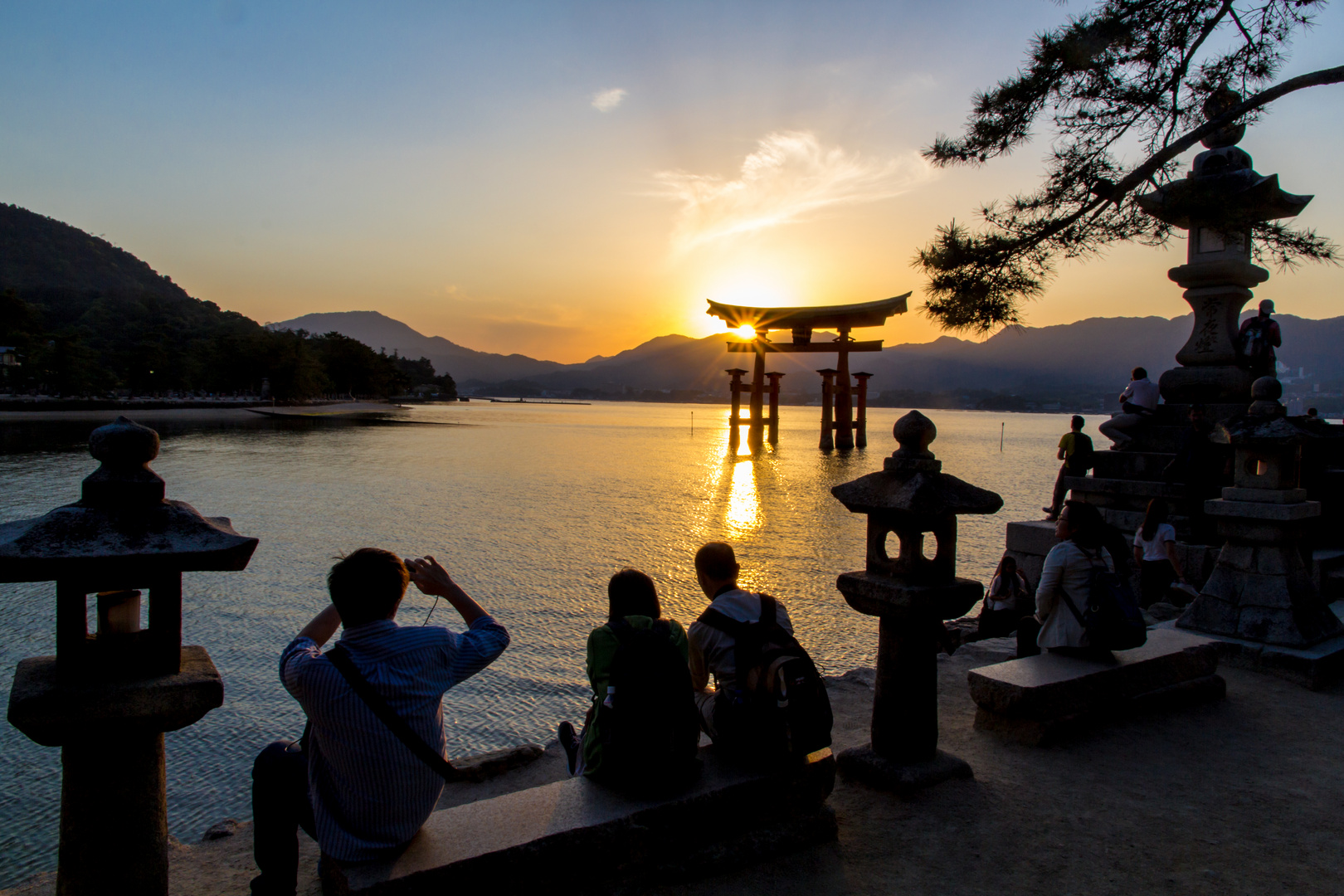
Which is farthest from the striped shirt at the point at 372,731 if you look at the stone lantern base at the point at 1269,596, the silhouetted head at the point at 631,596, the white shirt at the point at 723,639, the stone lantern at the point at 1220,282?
the stone lantern at the point at 1220,282

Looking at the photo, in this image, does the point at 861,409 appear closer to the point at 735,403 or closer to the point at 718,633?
the point at 735,403

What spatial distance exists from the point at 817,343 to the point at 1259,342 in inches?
980

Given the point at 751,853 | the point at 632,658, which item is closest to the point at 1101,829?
the point at 751,853

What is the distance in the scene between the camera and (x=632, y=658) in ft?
7.93

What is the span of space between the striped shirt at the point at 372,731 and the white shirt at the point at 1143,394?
8154 mm

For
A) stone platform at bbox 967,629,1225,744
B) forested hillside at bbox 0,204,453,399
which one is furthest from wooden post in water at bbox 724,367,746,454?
forested hillside at bbox 0,204,453,399

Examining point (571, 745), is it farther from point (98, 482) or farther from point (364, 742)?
point (98, 482)

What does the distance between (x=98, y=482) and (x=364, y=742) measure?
1019 mm

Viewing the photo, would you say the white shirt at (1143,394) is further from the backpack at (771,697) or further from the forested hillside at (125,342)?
the forested hillside at (125,342)

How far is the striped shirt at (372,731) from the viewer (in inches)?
81.2

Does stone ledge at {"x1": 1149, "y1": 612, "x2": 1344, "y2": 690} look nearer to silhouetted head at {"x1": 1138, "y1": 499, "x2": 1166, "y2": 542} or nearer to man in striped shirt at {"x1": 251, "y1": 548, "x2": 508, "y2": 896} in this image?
silhouetted head at {"x1": 1138, "y1": 499, "x2": 1166, "y2": 542}

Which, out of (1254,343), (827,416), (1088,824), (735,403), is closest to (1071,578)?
(1088,824)

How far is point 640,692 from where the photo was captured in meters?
2.45

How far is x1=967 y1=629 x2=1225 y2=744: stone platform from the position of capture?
3785 millimetres
